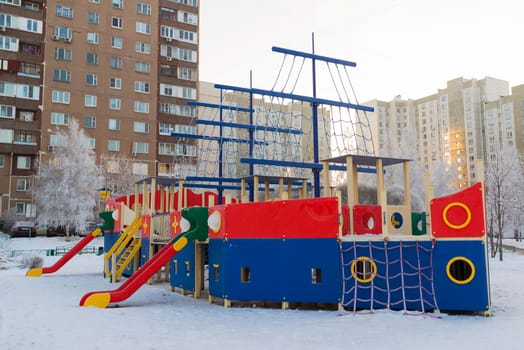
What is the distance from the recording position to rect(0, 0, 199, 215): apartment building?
50.7 m

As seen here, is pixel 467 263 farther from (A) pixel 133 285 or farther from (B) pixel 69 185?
(B) pixel 69 185

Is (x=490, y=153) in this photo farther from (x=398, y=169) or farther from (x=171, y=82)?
(x=171, y=82)

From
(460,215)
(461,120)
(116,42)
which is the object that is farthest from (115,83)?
(461,120)

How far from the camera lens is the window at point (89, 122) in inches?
2119

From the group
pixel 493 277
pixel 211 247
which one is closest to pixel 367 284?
pixel 211 247

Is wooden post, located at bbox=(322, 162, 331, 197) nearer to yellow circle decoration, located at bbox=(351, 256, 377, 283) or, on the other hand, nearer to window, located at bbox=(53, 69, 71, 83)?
yellow circle decoration, located at bbox=(351, 256, 377, 283)

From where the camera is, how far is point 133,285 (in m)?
13.5

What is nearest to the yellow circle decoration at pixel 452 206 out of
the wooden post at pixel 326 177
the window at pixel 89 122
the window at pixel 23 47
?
the wooden post at pixel 326 177

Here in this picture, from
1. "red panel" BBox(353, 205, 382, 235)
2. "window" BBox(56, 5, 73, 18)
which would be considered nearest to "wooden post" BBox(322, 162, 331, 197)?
"red panel" BBox(353, 205, 382, 235)

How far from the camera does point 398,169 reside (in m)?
54.1

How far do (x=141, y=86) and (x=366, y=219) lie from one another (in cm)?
4764

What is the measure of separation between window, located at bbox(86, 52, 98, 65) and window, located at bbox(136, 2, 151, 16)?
7.94 m

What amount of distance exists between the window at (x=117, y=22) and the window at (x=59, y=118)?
40.1 feet

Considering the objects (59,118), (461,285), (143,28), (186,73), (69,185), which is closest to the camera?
(461,285)
